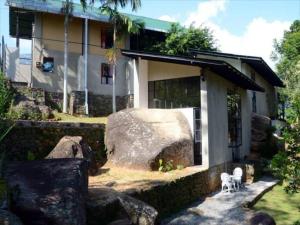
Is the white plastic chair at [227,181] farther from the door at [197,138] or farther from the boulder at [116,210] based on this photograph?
the boulder at [116,210]

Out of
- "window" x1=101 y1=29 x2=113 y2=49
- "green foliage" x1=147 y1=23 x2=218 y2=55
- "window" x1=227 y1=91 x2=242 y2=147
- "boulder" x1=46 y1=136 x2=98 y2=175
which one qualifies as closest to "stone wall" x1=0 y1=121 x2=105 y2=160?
"boulder" x1=46 y1=136 x2=98 y2=175

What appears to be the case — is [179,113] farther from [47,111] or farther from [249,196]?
[47,111]

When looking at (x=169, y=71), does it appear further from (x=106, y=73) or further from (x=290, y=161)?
(x=106, y=73)

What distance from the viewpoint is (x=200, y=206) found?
1230 centimetres

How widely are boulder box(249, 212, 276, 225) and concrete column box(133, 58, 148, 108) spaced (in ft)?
26.7

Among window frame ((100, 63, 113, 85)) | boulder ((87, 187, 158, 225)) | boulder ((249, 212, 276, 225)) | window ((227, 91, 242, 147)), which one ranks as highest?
window frame ((100, 63, 113, 85))

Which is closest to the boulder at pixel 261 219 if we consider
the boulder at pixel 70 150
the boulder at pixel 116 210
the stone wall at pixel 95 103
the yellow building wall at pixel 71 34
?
the boulder at pixel 116 210

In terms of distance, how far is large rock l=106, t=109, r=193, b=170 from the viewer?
1337 centimetres

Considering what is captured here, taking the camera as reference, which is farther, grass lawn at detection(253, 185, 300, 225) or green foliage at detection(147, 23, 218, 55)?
green foliage at detection(147, 23, 218, 55)

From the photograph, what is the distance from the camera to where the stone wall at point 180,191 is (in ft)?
34.1

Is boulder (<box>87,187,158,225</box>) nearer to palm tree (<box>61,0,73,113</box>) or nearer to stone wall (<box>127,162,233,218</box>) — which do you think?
stone wall (<box>127,162,233,218</box>)

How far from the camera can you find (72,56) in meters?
26.2

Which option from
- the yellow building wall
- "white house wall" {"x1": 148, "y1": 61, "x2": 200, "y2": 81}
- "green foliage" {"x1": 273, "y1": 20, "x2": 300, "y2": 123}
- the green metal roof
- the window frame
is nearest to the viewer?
"white house wall" {"x1": 148, "y1": 61, "x2": 200, "y2": 81}

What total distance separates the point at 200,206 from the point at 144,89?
22.3 feet
